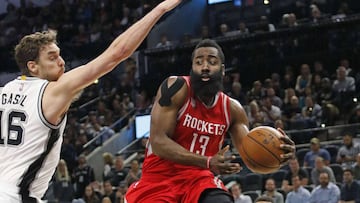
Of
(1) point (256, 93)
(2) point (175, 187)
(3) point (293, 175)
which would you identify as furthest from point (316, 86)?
(2) point (175, 187)

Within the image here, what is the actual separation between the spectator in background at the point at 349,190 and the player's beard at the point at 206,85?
5.74 m

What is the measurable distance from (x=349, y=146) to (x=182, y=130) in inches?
274

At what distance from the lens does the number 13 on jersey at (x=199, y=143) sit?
582 centimetres

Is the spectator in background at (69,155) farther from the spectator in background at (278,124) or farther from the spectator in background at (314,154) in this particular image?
the spectator in background at (314,154)

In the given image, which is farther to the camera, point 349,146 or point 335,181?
point 349,146

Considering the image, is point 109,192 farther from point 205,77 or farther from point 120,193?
point 205,77

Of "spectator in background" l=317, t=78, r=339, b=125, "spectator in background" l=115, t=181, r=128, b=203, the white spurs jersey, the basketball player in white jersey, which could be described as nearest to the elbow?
the basketball player in white jersey

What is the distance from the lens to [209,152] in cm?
587

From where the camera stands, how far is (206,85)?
5.75 meters

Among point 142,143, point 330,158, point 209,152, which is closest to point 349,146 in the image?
point 330,158

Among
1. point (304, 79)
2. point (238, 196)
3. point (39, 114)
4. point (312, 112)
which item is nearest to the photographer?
point (39, 114)

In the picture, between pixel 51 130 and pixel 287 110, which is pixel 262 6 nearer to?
pixel 287 110

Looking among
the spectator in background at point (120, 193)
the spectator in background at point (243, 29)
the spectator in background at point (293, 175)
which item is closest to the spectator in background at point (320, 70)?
the spectator in background at point (243, 29)

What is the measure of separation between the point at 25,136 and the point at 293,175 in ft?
26.3
